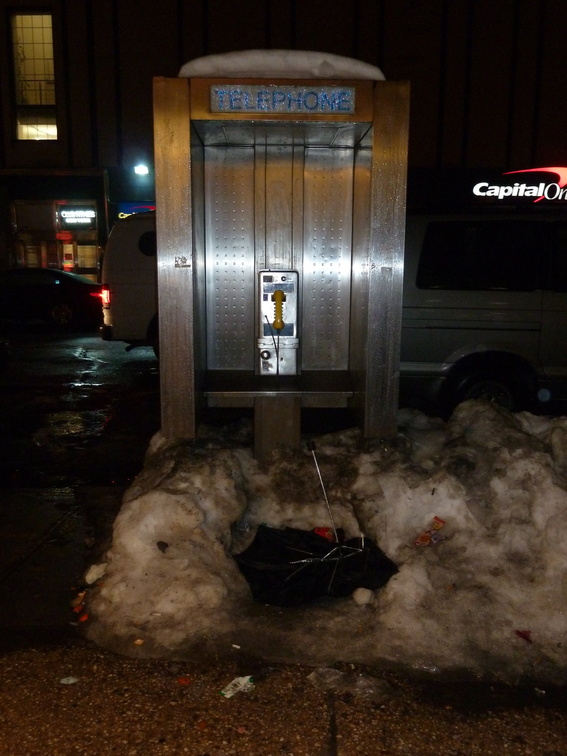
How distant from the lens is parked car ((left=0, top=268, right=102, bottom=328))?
57.7 ft

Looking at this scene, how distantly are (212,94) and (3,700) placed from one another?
3.59 meters

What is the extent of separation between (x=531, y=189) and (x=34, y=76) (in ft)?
53.9

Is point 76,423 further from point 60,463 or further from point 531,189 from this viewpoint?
point 531,189

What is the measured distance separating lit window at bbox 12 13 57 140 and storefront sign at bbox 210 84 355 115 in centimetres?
1785

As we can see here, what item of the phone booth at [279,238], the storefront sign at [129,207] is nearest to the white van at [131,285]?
the phone booth at [279,238]

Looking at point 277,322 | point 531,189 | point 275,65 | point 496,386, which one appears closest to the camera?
point 275,65

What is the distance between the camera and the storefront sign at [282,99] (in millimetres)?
4582

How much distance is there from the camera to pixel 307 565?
14.3ft

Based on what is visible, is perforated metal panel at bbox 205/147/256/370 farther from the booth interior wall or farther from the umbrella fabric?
the umbrella fabric

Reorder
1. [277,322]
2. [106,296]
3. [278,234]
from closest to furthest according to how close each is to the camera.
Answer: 1. [277,322]
2. [278,234]
3. [106,296]

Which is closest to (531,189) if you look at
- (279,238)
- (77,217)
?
(279,238)

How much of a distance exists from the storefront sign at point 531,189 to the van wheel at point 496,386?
2271 mm

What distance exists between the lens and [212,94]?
459 centimetres

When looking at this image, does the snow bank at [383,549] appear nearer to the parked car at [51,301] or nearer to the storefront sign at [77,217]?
the parked car at [51,301]
